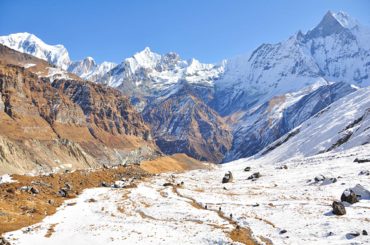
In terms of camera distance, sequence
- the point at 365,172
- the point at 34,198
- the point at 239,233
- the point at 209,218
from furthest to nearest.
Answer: the point at 365,172 < the point at 34,198 < the point at 209,218 < the point at 239,233

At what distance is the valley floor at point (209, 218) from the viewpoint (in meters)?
46.3

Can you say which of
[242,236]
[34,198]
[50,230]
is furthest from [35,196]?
[242,236]

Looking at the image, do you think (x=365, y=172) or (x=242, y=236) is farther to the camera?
(x=365, y=172)

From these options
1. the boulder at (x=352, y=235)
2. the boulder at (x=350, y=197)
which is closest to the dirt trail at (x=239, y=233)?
the boulder at (x=352, y=235)

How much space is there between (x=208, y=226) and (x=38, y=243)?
18.4 m

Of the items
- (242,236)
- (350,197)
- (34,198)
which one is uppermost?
(34,198)

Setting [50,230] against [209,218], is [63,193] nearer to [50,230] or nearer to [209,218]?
[50,230]

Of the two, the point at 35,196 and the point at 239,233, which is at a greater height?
the point at 35,196

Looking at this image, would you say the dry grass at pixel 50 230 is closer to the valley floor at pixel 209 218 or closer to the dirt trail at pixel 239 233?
the valley floor at pixel 209 218

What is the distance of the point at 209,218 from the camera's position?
190ft

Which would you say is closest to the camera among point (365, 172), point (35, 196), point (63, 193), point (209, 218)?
point (209, 218)

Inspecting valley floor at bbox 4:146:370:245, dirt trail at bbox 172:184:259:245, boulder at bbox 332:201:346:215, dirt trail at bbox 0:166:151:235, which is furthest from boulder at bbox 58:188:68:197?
boulder at bbox 332:201:346:215

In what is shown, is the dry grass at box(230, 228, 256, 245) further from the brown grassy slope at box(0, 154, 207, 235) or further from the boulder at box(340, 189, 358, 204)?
the brown grassy slope at box(0, 154, 207, 235)

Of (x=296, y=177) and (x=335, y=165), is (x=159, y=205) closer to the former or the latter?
(x=296, y=177)
